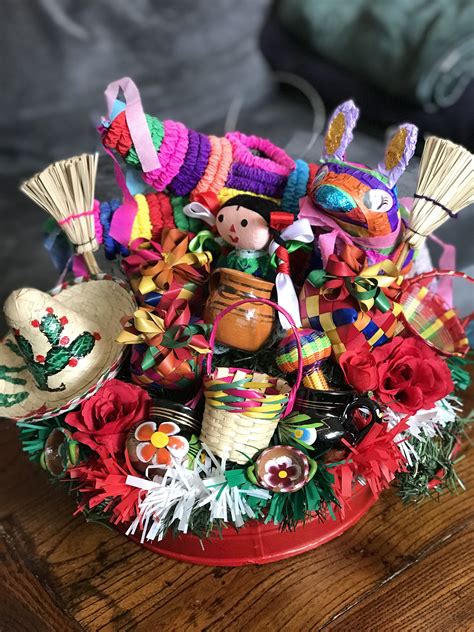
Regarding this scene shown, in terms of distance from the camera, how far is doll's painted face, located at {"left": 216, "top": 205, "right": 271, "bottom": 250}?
0.77 m

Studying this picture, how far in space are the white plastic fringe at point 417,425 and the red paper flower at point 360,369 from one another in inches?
2.4

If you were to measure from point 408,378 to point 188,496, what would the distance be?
29 centimetres

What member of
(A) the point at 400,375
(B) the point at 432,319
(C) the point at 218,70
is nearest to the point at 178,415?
(A) the point at 400,375

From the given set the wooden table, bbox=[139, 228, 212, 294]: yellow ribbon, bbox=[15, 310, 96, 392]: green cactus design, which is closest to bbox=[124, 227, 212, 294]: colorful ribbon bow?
bbox=[139, 228, 212, 294]: yellow ribbon

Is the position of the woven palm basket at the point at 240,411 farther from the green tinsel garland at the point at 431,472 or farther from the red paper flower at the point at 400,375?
the green tinsel garland at the point at 431,472

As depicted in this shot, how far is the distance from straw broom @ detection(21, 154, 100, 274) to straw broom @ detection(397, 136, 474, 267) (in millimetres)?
396

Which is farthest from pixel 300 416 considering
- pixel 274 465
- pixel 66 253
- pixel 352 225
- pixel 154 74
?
pixel 154 74

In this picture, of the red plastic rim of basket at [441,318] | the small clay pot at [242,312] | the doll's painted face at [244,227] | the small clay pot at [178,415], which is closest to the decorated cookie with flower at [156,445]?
the small clay pot at [178,415]

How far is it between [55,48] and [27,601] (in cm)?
117

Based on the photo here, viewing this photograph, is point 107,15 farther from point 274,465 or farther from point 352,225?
point 274,465

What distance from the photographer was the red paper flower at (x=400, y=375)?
2.49 ft

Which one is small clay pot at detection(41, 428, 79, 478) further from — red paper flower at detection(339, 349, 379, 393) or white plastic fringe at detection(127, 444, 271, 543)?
red paper flower at detection(339, 349, 379, 393)

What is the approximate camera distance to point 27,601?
792 mm

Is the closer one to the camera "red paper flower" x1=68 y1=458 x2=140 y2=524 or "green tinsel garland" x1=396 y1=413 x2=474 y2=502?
"red paper flower" x1=68 y1=458 x2=140 y2=524
